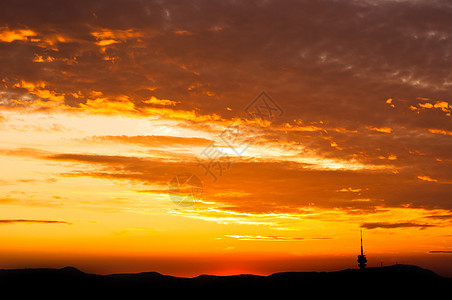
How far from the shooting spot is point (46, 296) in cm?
19675

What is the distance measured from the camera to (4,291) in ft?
629

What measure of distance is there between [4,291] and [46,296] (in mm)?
16232
